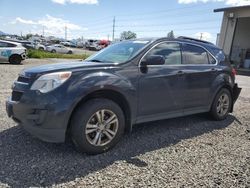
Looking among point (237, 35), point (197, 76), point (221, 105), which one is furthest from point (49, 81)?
point (237, 35)

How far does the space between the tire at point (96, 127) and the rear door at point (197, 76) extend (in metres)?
1.54

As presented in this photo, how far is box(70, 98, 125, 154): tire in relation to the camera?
Result: 355 centimetres

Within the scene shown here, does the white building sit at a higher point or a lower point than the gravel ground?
higher

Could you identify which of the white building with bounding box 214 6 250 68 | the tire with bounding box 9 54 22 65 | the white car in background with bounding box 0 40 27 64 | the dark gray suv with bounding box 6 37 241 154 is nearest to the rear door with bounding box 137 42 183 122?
the dark gray suv with bounding box 6 37 241 154

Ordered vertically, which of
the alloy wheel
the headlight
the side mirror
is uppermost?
the side mirror

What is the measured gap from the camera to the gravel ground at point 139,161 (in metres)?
3.11

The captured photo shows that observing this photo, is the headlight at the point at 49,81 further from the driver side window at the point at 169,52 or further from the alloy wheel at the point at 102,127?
the driver side window at the point at 169,52

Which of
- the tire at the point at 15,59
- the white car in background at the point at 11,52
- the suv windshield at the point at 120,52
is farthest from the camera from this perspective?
the tire at the point at 15,59

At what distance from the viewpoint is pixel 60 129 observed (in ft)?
11.3

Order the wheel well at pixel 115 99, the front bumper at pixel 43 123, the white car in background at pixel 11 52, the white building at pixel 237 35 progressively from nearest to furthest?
the front bumper at pixel 43 123, the wheel well at pixel 115 99, the white car in background at pixel 11 52, the white building at pixel 237 35

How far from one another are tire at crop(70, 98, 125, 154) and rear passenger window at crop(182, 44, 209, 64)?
1.83 metres

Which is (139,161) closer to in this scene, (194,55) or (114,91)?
(114,91)

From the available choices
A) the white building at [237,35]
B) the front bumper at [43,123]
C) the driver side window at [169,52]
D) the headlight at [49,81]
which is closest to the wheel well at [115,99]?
the front bumper at [43,123]

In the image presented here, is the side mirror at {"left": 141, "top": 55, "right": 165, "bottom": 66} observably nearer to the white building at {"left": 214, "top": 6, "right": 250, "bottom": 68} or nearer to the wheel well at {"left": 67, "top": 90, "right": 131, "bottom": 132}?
the wheel well at {"left": 67, "top": 90, "right": 131, "bottom": 132}
